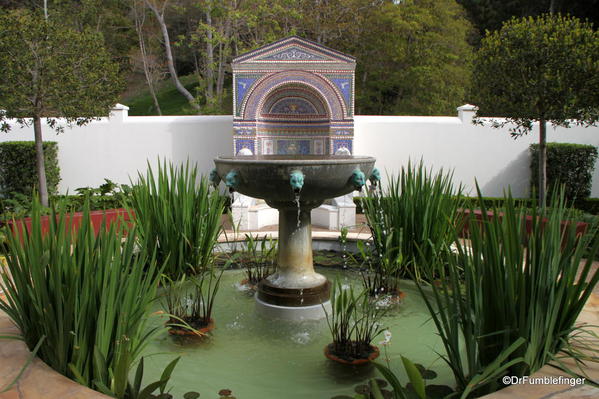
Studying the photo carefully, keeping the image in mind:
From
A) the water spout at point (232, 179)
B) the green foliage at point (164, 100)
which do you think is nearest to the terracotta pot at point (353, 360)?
the water spout at point (232, 179)

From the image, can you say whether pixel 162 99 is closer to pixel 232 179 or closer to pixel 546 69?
pixel 546 69

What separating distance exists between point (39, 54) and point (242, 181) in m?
5.28

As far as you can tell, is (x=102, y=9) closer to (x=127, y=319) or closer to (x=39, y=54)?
(x=39, y=54)

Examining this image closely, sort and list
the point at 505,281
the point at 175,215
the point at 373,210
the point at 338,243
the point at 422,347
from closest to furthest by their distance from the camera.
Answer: the point at 505,281
the point at 422,347
the point at 175,215
the point at 373,210
the point at 338,243

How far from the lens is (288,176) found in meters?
3.20

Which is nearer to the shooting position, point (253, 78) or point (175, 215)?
point (175, 215)

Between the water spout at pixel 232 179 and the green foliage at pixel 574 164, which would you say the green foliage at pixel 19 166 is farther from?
the green foliage at pixel 574 164

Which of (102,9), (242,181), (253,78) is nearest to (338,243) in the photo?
(242,181)

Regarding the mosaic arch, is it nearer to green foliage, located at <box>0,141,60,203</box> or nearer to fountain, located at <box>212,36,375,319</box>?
fountain, located at <box>212,36,375,319</box>

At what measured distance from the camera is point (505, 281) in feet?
6.68

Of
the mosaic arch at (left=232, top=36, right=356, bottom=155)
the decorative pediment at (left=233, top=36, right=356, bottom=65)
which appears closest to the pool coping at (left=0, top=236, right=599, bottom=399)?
the mosaic arch at (left=232, top=36, right=356, bottom=155)

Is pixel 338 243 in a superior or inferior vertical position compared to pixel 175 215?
inferior

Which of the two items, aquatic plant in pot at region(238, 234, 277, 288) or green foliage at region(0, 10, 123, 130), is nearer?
aquatic plant in pot at region(238, 234, 277, 288)

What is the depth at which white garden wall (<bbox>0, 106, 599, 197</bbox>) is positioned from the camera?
10516 mm
